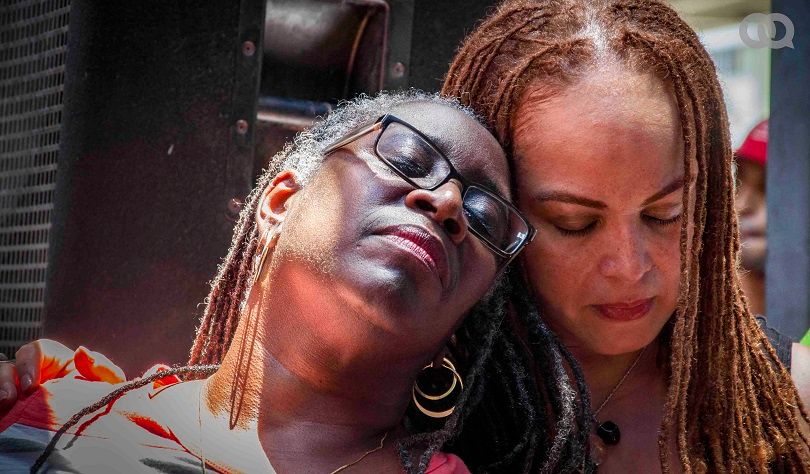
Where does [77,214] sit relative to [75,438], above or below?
above

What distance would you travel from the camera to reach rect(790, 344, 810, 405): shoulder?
9.11 feet

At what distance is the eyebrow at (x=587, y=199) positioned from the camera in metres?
2.40

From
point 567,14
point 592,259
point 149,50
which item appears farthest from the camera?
point 149,50

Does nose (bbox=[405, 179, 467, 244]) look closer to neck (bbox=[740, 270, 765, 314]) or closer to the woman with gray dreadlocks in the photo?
the woman with gray dreadlocks

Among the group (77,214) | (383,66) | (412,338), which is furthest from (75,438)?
(383,66)

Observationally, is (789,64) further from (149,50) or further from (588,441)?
(149,50)

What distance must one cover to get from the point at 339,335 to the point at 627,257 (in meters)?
0.73

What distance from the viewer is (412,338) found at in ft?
7.04

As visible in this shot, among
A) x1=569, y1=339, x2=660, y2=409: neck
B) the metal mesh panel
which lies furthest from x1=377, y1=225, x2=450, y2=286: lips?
the metal mesh panel

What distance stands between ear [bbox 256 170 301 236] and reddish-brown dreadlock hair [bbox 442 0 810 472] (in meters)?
0.53

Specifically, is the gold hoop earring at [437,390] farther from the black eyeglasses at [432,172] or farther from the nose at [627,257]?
the nose at [627,257]

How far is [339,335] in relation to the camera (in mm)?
2104

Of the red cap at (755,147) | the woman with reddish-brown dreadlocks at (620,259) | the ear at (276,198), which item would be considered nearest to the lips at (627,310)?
the woman with reddish-brown dreadlocks at (620,259)

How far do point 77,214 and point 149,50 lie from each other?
496 mm
